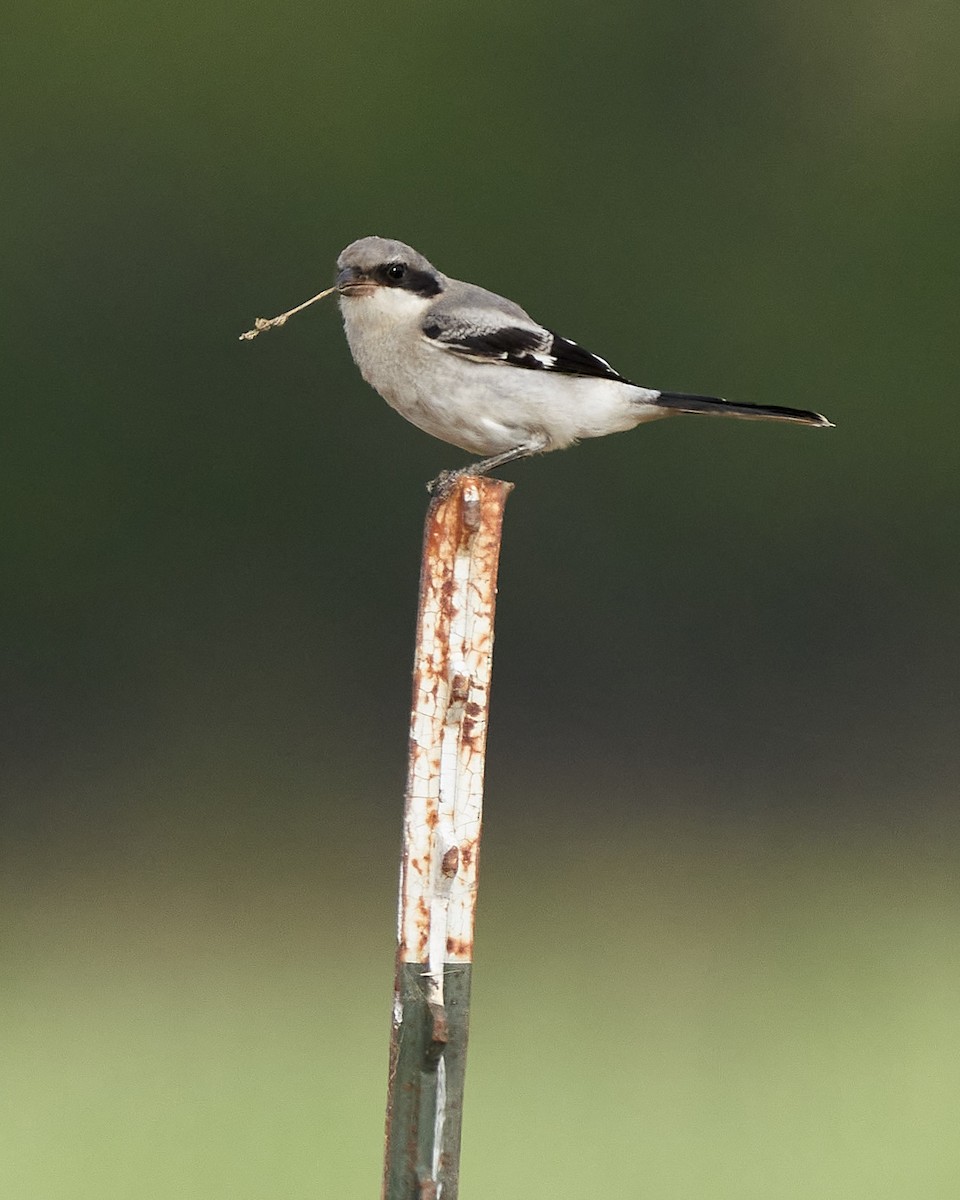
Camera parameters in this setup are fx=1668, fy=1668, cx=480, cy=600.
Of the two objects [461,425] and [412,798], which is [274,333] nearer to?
[461,425]

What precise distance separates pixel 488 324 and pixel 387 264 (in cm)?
32

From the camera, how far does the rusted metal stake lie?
3291mm

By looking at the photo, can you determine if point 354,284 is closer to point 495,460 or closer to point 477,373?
point 477,373

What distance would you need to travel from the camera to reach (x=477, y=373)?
4359 millimetres

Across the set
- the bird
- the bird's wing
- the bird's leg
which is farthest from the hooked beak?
the bird's leg

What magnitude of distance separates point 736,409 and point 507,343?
64cm

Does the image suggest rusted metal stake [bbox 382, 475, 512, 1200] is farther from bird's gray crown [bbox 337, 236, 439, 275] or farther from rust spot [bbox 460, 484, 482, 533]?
bird's gray crown [bbox 337, 236, 439, 275]

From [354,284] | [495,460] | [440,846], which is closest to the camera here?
[440,846]

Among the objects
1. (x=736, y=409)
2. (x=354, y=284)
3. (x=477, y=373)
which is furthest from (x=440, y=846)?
(x=354, y=284)

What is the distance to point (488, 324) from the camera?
4512mm

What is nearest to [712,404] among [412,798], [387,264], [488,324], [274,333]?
[488,324]

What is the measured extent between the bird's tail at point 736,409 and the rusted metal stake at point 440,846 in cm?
125

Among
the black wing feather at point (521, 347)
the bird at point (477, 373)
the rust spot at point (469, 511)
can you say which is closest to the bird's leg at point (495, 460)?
the bird at point (477, 373)

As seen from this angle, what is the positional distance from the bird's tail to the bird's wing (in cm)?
18
